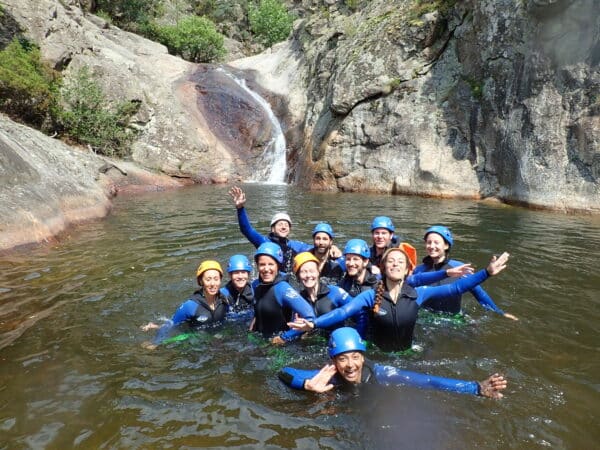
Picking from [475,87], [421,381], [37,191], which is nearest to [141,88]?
[37,191]

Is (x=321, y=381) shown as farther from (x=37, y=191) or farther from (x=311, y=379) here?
(x=37, y=191)

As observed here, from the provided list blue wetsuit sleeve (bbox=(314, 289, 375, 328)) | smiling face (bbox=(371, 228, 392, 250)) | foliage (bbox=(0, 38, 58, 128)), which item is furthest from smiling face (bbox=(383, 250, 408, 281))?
foliage (bbox=(0, 38, 58, 128))

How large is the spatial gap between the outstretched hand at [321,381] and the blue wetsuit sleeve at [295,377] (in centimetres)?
8

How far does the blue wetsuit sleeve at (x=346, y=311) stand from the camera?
5.82 m

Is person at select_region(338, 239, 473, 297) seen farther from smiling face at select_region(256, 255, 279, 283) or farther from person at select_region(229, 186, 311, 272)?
person at select_region(229, 186, 311, 272)

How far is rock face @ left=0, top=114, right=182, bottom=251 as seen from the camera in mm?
11195

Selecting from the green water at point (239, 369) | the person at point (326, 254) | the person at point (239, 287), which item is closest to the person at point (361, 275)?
the green water at point (239, 369)

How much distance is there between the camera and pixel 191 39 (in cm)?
4375

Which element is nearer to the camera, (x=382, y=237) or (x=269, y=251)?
(x=269, y=251)

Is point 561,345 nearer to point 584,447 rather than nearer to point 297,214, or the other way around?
point 584,447

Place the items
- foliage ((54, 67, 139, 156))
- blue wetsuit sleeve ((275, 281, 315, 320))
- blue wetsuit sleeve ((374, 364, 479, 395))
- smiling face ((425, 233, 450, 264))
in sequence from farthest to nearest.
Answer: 1. foliage ((54, 67, 139, 156))
2. smiling face ((425, 233, 450, 264))
3. blue wetsuit sleeve ((275, 281, 315, 320))
4. blue wetsuit sleeve ((374, 364, 479, 395))

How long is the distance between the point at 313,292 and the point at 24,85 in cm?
2120

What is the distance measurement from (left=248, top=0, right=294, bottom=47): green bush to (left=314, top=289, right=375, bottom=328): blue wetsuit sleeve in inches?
2150

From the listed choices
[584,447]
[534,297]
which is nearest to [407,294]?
[584,447]
